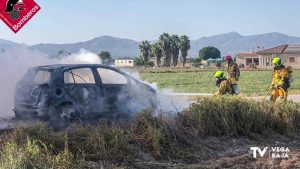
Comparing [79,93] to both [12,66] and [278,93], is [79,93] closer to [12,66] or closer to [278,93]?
[12,66]

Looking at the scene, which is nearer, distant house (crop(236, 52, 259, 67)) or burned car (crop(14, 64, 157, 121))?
burned car (crop(14, 64, 157, 121))

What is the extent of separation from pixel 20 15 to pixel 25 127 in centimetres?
722

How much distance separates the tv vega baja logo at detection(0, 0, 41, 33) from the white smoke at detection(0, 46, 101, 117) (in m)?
0.89

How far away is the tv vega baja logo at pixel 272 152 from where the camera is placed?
8195mm

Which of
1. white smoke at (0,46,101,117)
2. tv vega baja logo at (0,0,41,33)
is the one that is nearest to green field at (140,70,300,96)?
white smoke at (0,46,101,117)

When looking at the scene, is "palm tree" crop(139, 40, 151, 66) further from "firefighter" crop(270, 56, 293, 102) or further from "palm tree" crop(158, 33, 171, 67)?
"firefighter" crop(270, 56, 293, 102)

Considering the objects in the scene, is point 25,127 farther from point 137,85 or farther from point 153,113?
point 137,85

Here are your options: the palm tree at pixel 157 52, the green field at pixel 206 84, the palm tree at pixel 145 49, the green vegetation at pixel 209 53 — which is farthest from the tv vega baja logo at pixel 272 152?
the green vegetation at pixel 209 53

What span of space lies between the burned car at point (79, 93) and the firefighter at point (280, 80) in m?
3.59

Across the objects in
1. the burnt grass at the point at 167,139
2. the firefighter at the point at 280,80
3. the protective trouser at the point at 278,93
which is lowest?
the burnt grass at the point at 167,139

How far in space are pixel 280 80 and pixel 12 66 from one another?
283 inches

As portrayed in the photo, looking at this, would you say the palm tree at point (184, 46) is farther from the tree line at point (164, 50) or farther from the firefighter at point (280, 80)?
the firefighter at point (280, 80)

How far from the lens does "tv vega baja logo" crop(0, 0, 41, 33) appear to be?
13805 millimetres

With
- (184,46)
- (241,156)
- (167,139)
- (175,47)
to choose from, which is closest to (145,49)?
(175,47)
